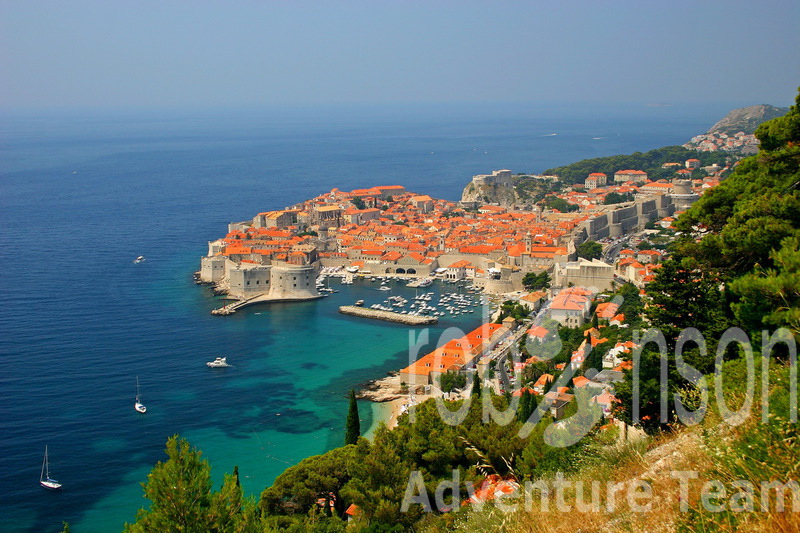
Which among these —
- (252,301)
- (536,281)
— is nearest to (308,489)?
(252,301)

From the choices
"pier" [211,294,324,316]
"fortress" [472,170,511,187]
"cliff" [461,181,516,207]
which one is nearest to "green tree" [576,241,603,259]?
"pier" [211,294,324,316]

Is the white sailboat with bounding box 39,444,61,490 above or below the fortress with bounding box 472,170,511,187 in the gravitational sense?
below

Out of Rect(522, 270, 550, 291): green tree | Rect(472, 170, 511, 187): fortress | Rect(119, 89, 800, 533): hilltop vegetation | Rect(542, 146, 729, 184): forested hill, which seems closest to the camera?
Rect(119, 89, 800, 533): hilltop vegetation

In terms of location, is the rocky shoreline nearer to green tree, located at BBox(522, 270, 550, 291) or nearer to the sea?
the sea

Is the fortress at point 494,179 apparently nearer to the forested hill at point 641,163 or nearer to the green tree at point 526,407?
the forested hill at point 641,163

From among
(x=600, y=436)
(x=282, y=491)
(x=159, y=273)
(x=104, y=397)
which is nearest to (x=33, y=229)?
(x=159, y=273)

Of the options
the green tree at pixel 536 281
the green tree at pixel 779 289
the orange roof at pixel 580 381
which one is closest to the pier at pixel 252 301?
the green tree at pixel 536 281
